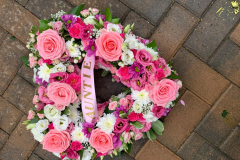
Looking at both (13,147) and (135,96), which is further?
(13,147)

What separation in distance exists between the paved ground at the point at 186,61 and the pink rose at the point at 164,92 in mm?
539

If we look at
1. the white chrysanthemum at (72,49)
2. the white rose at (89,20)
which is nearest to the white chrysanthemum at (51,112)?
the white chrysanthemum at (72,49)

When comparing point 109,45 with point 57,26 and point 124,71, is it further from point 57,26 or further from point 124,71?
point 57,26

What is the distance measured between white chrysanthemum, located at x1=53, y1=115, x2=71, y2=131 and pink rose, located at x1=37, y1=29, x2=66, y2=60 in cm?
50

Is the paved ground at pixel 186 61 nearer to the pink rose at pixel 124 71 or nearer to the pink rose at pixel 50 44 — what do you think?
the pink rose at pixel 124 71

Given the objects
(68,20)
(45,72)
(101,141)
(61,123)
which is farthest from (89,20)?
(101,141)

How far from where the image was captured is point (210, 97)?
6.22 ft

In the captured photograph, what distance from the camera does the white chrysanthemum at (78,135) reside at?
4.99ft

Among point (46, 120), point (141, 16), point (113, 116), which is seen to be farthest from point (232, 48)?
point (46, 120)

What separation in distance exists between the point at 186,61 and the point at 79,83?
1.15 meters

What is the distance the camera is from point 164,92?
1.41 metres

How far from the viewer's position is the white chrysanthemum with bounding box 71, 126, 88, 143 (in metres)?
1.52

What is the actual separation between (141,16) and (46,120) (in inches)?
54.6

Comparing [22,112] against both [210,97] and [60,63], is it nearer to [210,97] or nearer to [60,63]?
[60,63]
